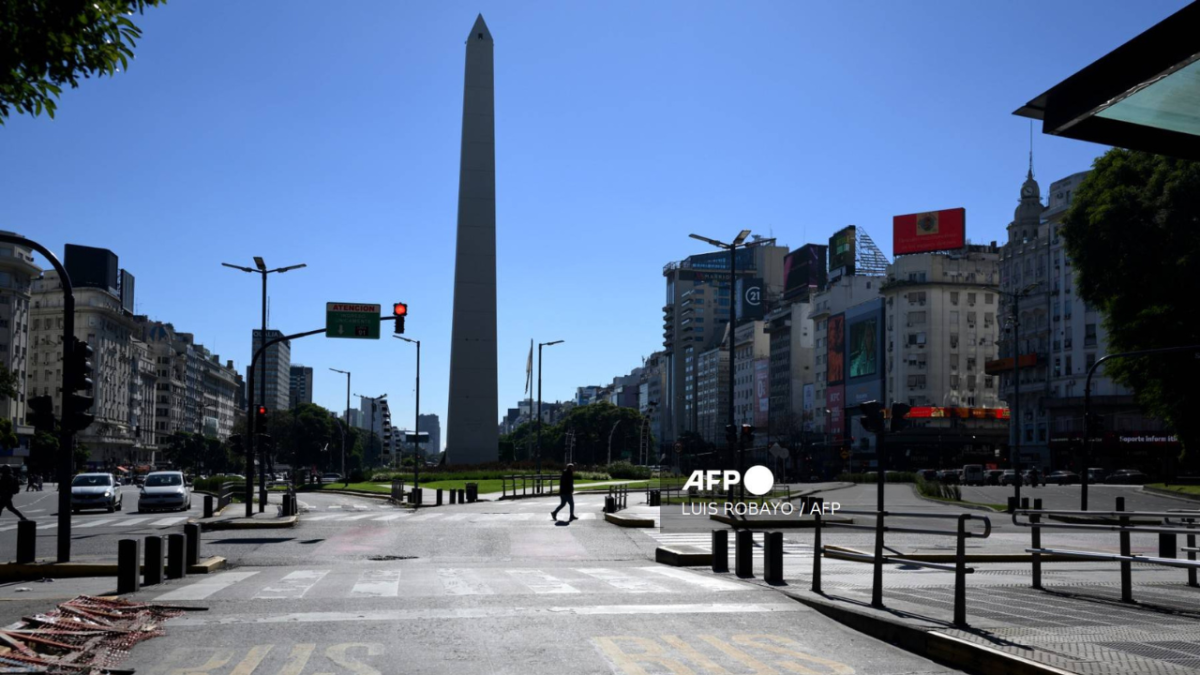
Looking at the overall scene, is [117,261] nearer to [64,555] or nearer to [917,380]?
[917,380]

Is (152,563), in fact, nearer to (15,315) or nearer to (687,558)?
(687,558)

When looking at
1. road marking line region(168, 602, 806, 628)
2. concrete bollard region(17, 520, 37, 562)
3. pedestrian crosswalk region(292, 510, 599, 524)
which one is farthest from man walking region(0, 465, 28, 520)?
road marking line region(168, 602, 806, 628)

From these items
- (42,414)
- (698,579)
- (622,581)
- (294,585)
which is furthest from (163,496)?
(698,579)

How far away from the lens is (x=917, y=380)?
12194cm

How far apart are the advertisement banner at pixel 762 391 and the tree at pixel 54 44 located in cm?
16153

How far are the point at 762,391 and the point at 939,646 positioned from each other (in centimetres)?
16546

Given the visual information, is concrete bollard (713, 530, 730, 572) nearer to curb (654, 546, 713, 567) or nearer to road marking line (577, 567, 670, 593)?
road marking line (577, 567, 670, 593)

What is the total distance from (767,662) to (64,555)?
473 inches

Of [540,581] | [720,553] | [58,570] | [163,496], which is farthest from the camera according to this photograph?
[163,496]

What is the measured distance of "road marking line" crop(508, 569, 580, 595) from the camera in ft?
42.8

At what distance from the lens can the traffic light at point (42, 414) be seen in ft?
58.2

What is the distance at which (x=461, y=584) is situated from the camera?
14.0 metres

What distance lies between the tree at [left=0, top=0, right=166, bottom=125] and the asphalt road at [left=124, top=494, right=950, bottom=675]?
4.17m

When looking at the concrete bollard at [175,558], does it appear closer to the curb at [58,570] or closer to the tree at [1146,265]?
the curb at [58,570]
